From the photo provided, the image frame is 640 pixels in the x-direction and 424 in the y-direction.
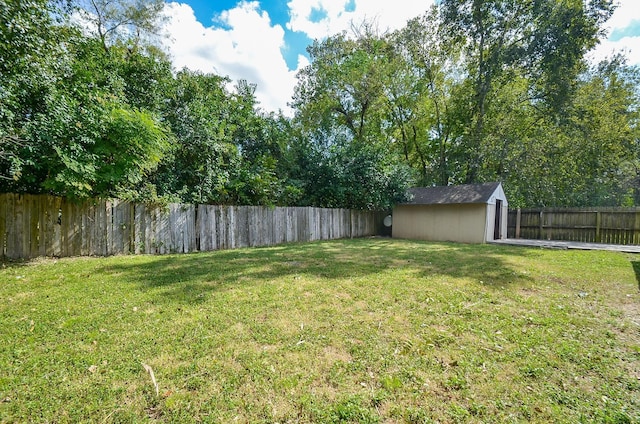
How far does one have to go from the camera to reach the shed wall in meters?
10.9

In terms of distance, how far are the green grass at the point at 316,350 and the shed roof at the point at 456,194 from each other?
694 centimetres

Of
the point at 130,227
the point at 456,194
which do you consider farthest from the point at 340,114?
the point at 130,227

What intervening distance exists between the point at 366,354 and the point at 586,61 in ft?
61.1

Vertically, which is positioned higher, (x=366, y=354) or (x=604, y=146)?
(x=604, y=146)

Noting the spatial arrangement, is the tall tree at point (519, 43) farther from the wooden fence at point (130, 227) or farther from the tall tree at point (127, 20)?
the tall tree at point (127, 20)

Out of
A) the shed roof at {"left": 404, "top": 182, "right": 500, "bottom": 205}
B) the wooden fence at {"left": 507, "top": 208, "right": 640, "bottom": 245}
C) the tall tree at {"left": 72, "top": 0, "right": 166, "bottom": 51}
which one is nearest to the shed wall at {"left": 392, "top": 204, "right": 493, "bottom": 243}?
the shed roof at {"left": 404, "top": 182, "right": 500, "bottom": 205}

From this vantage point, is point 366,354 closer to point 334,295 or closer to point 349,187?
point 334,295

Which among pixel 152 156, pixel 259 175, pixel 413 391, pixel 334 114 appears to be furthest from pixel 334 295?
pixel 334 114

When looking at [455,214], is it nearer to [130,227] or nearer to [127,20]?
[130,227]

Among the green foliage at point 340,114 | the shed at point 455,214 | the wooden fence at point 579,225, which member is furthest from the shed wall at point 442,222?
the wooden fence at point 579,225

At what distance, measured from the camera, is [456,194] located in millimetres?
11820

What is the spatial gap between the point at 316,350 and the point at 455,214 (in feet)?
35.7

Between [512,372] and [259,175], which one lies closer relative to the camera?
[512,372]

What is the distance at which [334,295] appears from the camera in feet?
12.3
